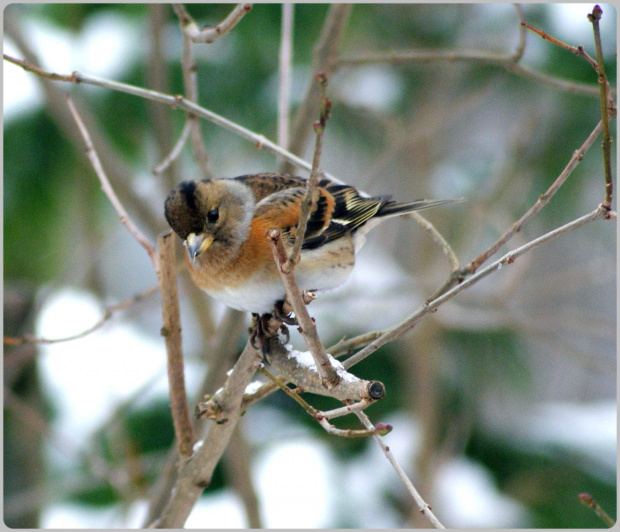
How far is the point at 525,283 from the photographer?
5297 mm

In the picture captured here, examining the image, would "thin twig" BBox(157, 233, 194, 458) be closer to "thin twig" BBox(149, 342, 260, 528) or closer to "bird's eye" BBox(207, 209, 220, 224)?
"thin twig" BBox(149, 342, 260, 528)

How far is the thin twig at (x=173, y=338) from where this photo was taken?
6.51 ft

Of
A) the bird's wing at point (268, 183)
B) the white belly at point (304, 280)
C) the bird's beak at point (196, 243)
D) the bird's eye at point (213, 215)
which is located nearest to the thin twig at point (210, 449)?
the white belly at point (304, 280)

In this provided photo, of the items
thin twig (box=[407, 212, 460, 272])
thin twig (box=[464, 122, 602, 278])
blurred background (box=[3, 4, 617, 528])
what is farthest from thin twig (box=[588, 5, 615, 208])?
blurred background (box=[3, 4, 617, 528])

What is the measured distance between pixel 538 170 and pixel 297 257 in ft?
11.1

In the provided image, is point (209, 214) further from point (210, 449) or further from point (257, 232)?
point (210, 449)

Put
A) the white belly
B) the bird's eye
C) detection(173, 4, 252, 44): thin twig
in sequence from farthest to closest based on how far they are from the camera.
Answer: the bird's eye < the white belly < detection(173, 4, 252, 44): thin twig

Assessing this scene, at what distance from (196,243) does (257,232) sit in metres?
0.23

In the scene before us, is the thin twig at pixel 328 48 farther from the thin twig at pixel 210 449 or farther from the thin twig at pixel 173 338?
the thin twig at pixel 210 449

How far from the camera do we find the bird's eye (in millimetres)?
2365

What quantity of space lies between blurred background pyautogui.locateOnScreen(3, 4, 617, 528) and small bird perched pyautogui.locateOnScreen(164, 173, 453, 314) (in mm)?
1040

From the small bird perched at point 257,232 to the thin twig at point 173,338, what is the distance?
218 mm

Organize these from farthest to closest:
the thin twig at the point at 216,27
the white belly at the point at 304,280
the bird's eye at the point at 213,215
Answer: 1. the bird's eye at the point at 213,215
2. the white belly at the point at 304,280
3. the thin twig at the point at 216,27

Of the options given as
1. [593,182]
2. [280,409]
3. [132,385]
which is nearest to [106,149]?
[132,385]
